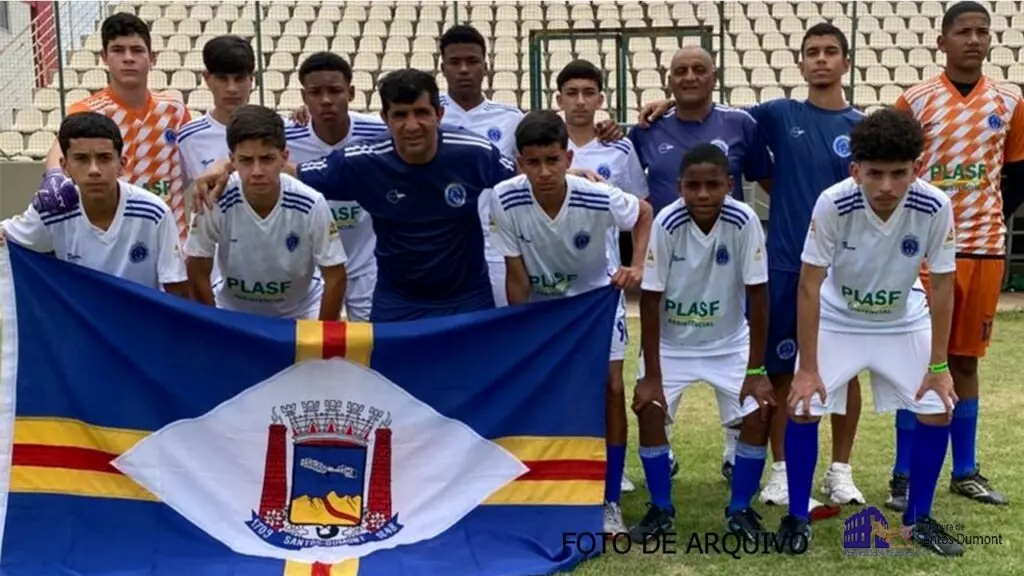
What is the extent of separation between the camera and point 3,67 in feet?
46.0

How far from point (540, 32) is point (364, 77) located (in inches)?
115

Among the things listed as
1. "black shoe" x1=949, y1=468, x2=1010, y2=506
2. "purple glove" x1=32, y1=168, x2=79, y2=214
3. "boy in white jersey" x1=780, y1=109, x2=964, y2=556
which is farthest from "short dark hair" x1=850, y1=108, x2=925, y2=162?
"purple glove" x1=32, y1=168, x2=79, y2=214

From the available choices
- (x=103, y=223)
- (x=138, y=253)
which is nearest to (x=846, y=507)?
(x=138, y=253)

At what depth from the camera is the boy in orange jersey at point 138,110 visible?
4.13m

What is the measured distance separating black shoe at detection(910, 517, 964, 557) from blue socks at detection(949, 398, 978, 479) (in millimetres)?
716

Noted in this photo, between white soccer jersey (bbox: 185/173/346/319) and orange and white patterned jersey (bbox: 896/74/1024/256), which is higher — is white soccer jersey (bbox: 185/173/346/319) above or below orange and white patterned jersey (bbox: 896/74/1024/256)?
below

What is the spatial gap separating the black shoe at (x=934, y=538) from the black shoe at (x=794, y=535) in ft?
1.25

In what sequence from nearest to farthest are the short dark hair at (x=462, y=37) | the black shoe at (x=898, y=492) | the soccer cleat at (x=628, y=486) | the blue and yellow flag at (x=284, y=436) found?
the blue and yellow flag at (x=284, y=436)
the black shoe at (x=898, y=492)
the soccer cleat at (x=628, y=486)
the short dark hair at (x=462, y=37)

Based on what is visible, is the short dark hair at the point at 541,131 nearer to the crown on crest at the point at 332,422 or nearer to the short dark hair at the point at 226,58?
the crown on crest at the point at 332,422

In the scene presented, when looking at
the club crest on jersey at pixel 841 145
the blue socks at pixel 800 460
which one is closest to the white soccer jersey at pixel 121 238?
the blue socks at pixel 800 460

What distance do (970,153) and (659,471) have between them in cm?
192

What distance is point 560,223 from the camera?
11.9 feet

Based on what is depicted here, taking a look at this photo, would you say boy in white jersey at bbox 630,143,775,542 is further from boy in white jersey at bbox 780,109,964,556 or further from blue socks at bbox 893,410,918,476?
blue socks at bbox 893,410,918,476

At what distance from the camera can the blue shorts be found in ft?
13.2
